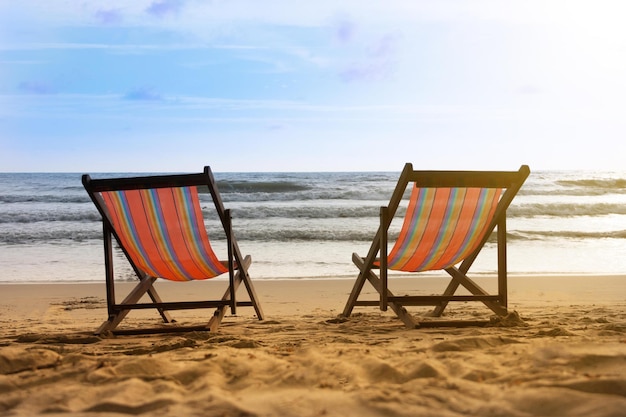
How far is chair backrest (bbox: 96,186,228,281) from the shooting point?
3.73 m

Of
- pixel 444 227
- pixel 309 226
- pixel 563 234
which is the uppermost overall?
pixel 309 226

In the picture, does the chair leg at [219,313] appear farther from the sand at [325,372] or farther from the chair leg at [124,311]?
the chair leg at [124,311]

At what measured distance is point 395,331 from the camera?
375 cm

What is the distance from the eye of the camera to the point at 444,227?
392cm

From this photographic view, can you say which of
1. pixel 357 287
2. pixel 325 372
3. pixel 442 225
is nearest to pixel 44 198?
pixel 357 287

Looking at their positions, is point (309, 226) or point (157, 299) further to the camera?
point (309, 226)

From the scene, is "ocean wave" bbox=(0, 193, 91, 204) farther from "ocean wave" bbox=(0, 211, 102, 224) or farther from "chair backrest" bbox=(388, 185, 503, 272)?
"chair backrest" bbox=(388, 185, 503, 272)

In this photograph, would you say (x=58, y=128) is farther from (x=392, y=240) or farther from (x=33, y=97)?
(x=392, y=240)

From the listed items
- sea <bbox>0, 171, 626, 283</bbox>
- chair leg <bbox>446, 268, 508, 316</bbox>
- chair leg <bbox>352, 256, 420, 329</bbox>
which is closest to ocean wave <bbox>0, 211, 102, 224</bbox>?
sea <bbox>0, 171, 626, 283</bbox>

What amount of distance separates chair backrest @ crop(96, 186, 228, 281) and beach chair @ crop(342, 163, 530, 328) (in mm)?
1072

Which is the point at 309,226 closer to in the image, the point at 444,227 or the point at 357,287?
the point at 357,287

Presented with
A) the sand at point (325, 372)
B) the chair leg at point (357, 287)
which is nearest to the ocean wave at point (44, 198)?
the chair leg at point (357, 287)

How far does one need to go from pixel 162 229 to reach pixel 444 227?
5.74 feet

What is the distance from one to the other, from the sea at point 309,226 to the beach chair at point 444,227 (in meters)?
3.12
